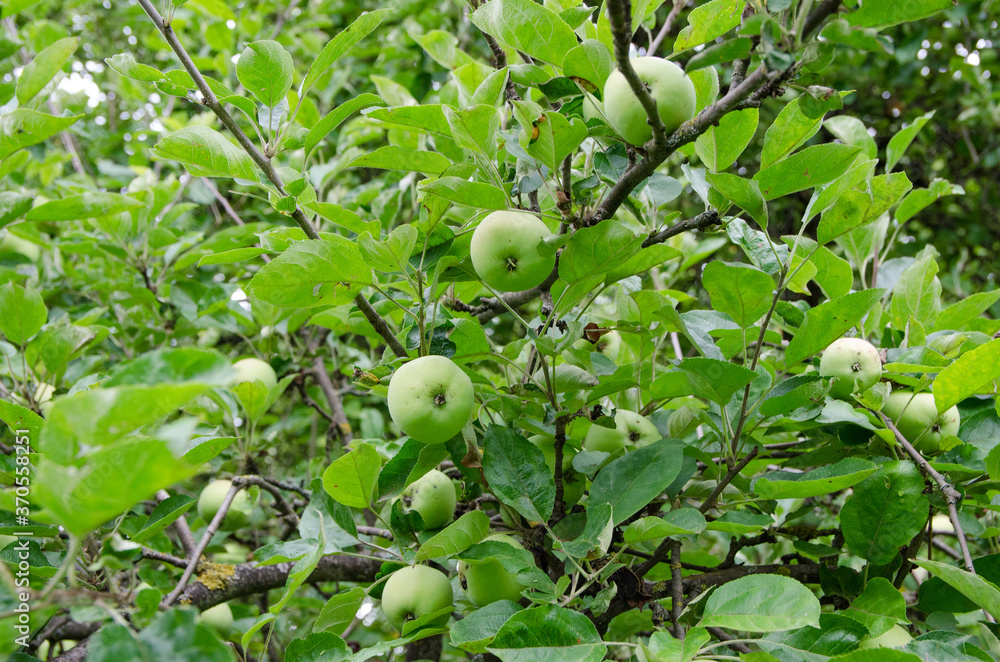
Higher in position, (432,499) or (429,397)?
(429,397)

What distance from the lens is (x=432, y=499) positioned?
1399mm

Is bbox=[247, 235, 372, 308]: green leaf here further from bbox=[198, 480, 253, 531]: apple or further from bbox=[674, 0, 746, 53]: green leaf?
bbox=[198, 480, 253, 531]: apple

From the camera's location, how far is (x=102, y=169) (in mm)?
2930

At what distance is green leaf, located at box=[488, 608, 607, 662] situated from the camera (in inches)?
38.0

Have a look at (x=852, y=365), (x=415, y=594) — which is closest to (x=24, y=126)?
(x=415, y=594)

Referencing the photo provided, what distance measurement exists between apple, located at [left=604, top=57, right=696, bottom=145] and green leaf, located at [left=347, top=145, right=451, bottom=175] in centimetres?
32

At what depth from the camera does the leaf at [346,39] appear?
121 centimetres

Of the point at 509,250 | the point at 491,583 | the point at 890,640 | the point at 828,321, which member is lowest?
the point at 890,640

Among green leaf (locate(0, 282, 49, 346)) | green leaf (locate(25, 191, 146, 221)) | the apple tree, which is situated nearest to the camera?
the apple tree

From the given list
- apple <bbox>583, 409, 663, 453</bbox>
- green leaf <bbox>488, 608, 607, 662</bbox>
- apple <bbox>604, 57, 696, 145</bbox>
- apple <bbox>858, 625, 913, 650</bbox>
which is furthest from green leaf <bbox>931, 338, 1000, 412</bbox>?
green leaf <bbox>488, 608, 607, 662</bbox>

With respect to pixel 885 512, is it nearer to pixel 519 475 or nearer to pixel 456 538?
pixel 519 475

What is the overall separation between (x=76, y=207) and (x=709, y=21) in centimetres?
164

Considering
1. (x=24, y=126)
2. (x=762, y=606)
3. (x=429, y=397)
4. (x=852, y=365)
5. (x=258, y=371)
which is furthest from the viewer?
(x=258, y=371)

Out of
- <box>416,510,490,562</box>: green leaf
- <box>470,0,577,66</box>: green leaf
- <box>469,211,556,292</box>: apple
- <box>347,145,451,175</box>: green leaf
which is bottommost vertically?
<box>416,510,490,562</box>: green leaf
